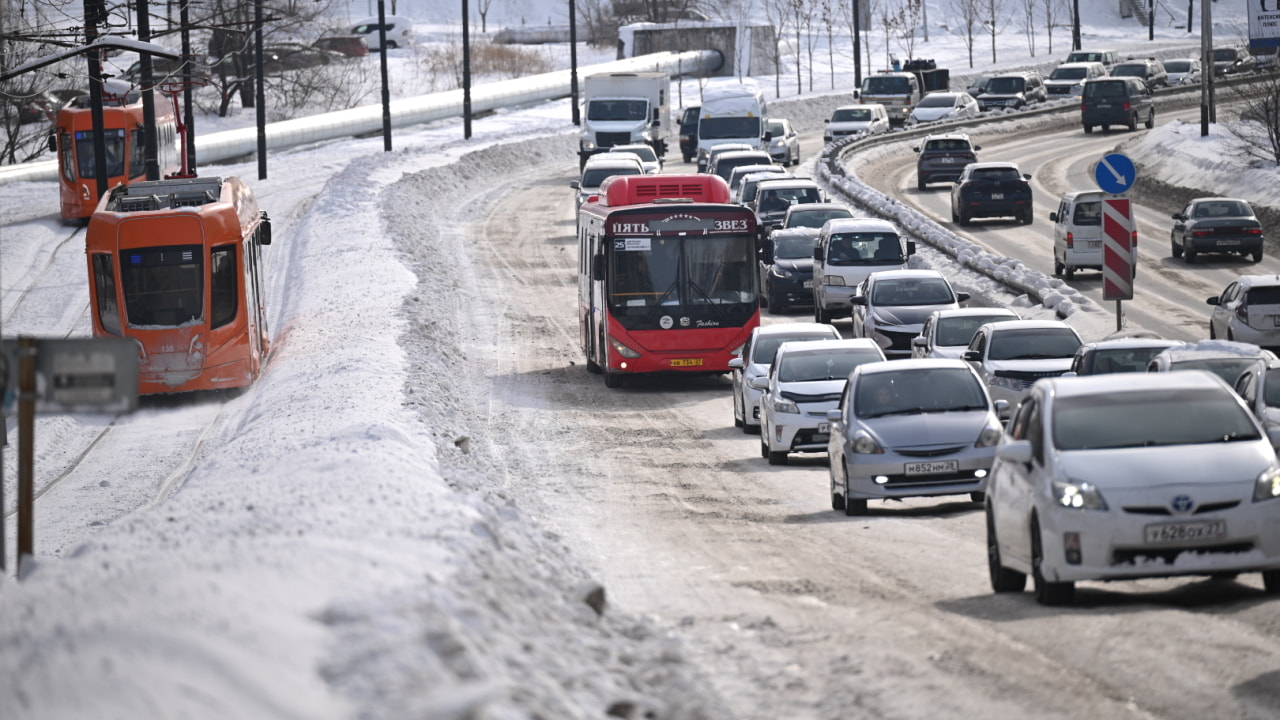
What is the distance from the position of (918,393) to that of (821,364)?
13.5ft

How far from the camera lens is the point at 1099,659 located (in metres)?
8.88

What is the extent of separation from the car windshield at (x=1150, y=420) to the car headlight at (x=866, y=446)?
4.73 meters

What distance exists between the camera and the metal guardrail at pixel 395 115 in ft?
215

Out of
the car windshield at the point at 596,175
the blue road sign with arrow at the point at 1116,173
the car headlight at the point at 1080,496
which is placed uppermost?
the blue road sign with arrow at the point at 1116,173

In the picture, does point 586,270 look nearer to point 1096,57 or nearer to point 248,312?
point 248,312

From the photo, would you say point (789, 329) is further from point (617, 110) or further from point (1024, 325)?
point (617, 110)

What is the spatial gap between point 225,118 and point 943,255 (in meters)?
57.1

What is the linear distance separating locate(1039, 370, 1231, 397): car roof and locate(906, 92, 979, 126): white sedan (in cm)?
6012


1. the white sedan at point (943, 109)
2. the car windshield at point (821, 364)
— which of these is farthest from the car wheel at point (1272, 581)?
the white sedan at point (943, 109)

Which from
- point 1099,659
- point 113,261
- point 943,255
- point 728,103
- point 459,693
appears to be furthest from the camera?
point 728,103

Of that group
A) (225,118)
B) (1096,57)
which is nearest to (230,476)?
(225,118)

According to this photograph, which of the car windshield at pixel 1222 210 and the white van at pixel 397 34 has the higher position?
the white van at pixel 397 34

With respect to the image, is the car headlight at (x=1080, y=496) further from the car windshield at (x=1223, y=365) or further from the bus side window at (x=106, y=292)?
the bus side window at (x=106, y=292)

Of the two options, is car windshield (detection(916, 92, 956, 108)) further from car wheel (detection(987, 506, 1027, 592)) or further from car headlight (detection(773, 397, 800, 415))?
car wheel (detection(987, 506, 1027, 592))
